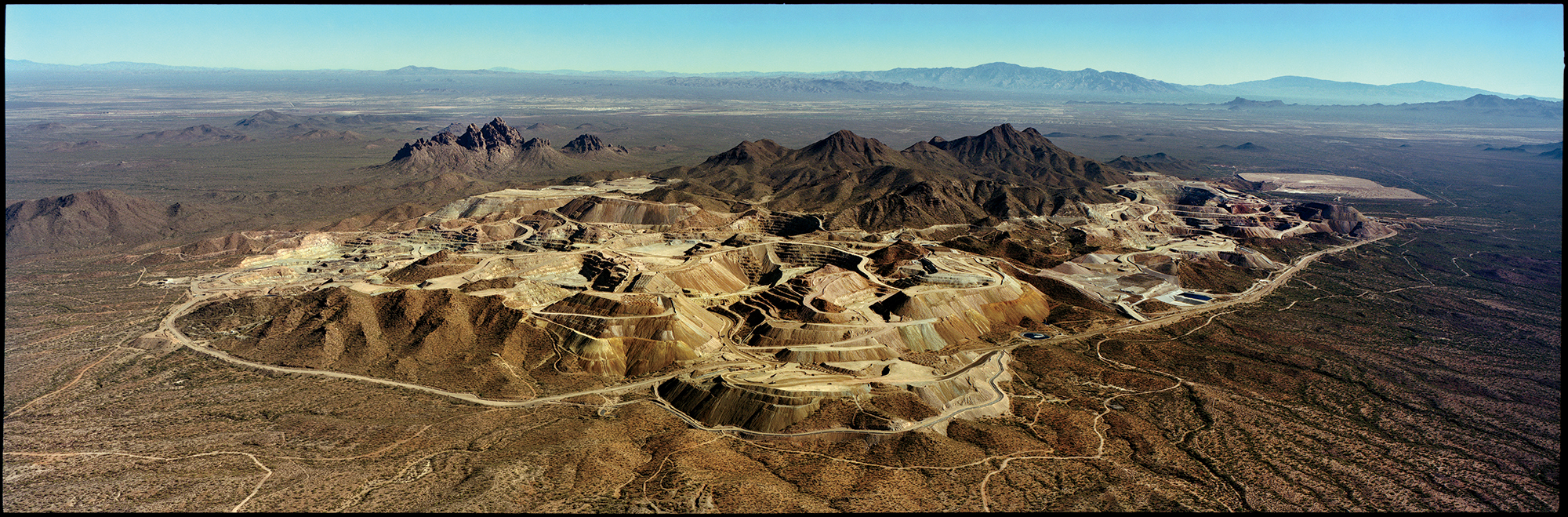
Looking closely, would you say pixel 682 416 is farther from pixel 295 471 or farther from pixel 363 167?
pixel 363 167

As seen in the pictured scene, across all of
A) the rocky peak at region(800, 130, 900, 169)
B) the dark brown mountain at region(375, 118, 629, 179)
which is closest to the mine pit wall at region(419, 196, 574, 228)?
the dark brown mountain at region(375, 118, 629, 179)

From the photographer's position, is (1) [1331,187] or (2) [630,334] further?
(1) [1331,187]

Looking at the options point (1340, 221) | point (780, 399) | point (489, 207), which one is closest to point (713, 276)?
point (780, 399)

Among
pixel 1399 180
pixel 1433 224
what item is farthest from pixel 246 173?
pixel 1399 180

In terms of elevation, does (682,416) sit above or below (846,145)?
below

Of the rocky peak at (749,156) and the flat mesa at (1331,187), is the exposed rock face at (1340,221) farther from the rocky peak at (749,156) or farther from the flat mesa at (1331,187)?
the rocky peak at (749,156)

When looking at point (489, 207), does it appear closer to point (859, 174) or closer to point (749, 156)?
point (749, 156)
